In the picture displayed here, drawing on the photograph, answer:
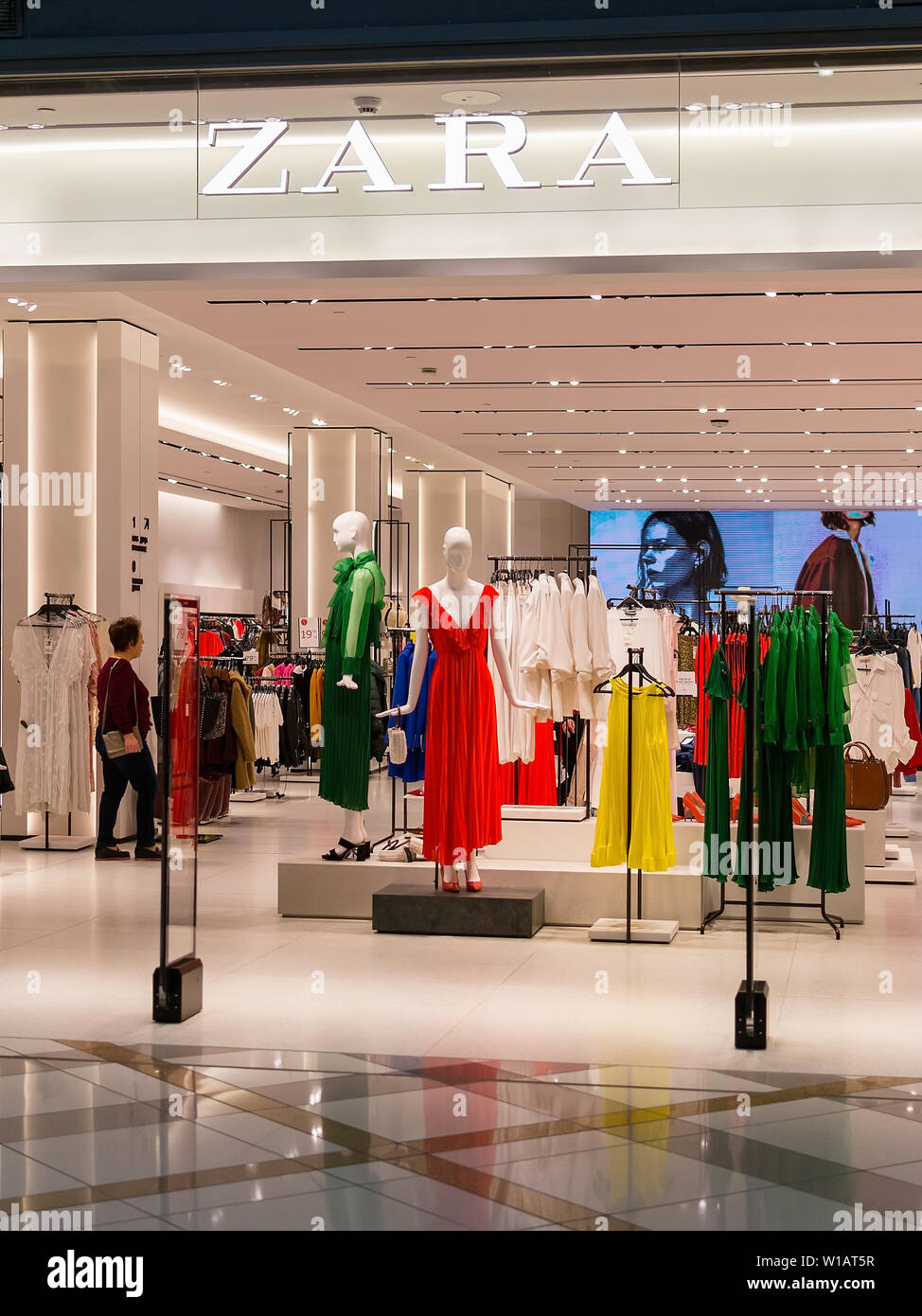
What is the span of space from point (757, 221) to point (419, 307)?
345 cm

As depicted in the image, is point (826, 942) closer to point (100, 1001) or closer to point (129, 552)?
point (100, 1001)

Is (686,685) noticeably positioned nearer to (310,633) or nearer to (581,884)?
(581,884)

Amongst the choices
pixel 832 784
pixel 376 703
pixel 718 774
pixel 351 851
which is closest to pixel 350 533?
pixel 376 703

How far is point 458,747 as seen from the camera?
22.6 ft

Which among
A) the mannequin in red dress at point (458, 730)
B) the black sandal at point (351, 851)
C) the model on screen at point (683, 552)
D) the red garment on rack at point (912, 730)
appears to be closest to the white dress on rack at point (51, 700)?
the black sandal at point (351, 851)

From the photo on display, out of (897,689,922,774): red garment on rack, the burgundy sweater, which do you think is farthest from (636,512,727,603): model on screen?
the burgundy sweater

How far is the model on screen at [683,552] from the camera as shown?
25.4 m

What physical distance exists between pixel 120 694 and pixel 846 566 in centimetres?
1751

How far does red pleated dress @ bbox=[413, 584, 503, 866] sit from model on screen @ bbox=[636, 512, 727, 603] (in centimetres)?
1848

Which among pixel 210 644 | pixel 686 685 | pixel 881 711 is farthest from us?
pixel 210 644

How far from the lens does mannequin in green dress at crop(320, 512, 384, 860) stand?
7465 mm

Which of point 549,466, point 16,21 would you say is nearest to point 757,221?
point 16,21

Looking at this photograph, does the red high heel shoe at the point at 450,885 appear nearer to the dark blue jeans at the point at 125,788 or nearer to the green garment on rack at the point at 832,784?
the green garment on rack at the point at 832,784

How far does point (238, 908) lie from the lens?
25.2 ft
